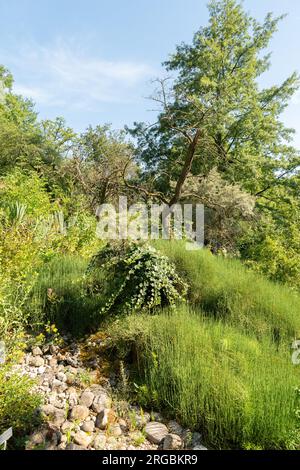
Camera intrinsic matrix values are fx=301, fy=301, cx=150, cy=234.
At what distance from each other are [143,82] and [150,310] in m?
5.61

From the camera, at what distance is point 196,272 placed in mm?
4113

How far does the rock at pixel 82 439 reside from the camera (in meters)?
1.98

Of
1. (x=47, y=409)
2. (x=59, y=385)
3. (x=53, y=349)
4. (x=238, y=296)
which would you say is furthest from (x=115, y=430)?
(x=238, y=296)

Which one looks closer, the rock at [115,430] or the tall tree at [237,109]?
the rock at [115,430]

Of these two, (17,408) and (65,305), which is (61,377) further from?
(65,305)

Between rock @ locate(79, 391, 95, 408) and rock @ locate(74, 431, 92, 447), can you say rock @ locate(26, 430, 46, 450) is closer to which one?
rock @ locate(74, 431, 92, 447)

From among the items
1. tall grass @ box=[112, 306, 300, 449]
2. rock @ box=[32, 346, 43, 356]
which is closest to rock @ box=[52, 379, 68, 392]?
rock @ box=[32, 346, 43, 356]

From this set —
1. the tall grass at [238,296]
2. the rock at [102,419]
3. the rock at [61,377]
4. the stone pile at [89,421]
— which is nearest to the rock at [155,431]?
the stone pile at [89,421]

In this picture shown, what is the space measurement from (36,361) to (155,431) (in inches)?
50.4

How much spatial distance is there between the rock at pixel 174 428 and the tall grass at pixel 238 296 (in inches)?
52.2

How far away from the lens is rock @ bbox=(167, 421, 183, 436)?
2.20 meters

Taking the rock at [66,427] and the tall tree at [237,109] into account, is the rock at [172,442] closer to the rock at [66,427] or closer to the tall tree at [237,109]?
the rock at [66,427]

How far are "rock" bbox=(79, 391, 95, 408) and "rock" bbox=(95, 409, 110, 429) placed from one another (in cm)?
15

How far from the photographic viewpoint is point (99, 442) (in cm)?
200
